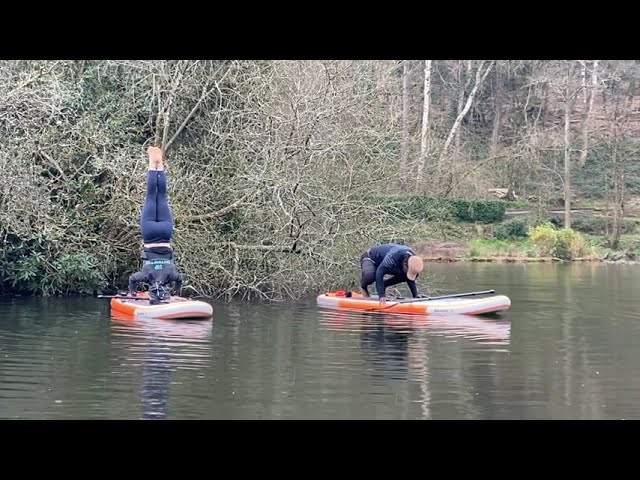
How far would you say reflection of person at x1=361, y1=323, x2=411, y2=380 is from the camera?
12.6m

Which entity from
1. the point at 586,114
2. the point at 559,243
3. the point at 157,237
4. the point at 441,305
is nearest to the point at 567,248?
the point at 559,243

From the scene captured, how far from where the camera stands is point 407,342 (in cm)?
1504

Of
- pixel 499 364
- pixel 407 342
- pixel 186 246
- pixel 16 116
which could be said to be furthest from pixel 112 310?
pixel 499 364

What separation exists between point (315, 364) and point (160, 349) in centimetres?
212

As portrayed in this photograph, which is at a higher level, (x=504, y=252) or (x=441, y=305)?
(x=504, y=252)

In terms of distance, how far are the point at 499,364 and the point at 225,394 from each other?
3837 millimetres

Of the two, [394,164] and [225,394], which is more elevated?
[394,164]

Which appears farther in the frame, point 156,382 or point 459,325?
point 459,325

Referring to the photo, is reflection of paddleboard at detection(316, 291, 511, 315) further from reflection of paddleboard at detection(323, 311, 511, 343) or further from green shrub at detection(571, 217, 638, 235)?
green shrub at detection(571, 217, 638, 235)

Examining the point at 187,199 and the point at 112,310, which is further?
the point at 187,199

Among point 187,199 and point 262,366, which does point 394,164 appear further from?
point 262,366

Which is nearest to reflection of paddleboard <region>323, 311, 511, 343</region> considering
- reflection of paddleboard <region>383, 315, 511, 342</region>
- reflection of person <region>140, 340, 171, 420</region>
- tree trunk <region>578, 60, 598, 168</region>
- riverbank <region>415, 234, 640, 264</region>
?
reflection of paddleboard <region>383, 315, 511, 342</region>

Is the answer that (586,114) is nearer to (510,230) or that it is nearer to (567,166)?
(567,166)

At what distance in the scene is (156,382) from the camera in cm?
1112
